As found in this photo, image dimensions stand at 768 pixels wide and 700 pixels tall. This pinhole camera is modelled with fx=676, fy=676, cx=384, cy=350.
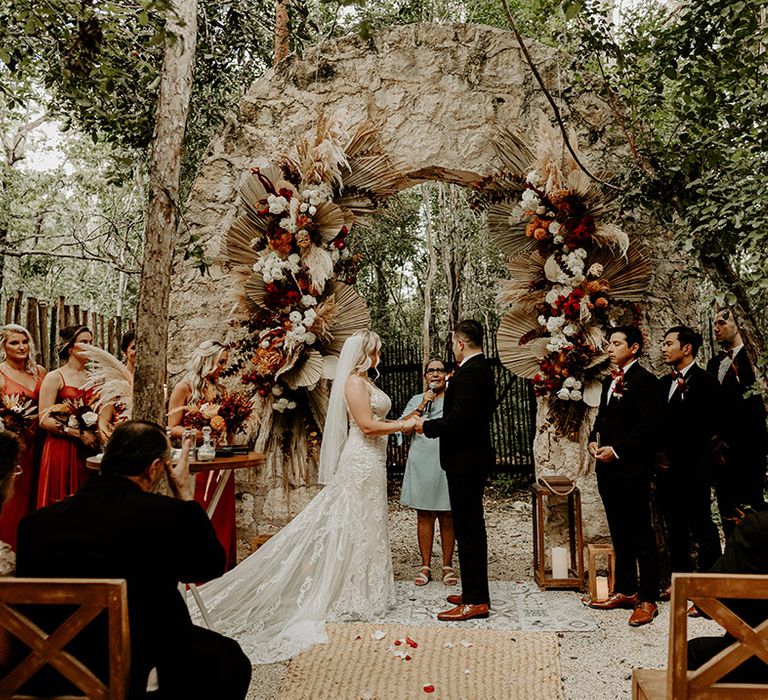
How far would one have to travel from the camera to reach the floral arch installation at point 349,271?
511cm

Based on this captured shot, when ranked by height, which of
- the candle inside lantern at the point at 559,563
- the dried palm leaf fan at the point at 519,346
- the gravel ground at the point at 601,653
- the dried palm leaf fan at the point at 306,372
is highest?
the dried palm leaf fan at the point at 519,346

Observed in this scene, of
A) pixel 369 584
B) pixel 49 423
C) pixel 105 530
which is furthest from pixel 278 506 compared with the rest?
pixel 105 530

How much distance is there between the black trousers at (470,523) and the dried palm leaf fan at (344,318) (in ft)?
5.08

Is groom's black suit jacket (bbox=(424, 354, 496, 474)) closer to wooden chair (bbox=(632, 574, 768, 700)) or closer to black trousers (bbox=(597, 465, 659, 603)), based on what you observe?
black trousers (bbox=(597, 465, 659, 603))

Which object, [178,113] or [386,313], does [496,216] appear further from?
[386,313]

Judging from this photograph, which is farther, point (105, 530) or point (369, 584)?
point (369, 584)

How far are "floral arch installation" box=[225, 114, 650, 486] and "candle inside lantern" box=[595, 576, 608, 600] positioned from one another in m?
1.12

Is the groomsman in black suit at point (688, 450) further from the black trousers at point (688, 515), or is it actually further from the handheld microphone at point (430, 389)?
the handheld microphone at point (430, 389)

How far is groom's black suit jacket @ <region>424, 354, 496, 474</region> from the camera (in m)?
4.23

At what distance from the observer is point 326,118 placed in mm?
5629

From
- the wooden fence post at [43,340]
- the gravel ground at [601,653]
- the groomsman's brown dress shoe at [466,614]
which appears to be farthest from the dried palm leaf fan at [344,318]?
the wooden fence post at [43,340]

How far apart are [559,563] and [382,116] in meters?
3.80

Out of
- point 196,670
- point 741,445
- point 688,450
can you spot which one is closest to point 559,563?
point 688,450

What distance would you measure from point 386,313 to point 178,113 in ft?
36.5
